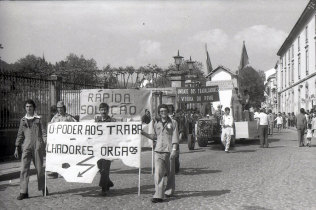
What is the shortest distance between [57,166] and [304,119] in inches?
561

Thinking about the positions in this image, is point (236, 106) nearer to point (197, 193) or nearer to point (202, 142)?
point (202, 142)

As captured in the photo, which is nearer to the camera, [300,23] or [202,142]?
[202,142]

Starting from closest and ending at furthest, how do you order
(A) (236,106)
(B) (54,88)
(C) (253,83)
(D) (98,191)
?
(D) (98,191) → (B) (54,88) → (A) (236,106) → (C) (253,83)

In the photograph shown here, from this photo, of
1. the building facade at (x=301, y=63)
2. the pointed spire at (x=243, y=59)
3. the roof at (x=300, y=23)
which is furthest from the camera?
the building facade at (x=301, y=63)

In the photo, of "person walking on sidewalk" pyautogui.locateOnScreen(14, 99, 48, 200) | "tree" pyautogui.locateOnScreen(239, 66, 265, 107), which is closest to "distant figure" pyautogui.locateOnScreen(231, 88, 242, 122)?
"person walking on sidewalk" pyautogui.locateOnScreen(14, 99, 48, 200)

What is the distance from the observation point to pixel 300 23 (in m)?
44.8

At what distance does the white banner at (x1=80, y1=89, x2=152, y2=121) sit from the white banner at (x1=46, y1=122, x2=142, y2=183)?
3230mm

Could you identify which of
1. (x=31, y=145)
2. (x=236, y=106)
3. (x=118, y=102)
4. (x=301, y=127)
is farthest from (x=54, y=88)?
(x=301, y=127)

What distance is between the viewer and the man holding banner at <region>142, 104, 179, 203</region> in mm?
7531

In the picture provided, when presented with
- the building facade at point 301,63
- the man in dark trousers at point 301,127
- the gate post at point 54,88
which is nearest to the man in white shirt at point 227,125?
the man in dark trousers at point 301,127

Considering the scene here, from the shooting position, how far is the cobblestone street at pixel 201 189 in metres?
7.13

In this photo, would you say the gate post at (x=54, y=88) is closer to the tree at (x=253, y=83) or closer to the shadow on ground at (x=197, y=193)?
the shadow on ground at (x=197, y=193)

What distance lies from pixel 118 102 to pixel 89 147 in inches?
136

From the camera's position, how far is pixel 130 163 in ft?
26.0
